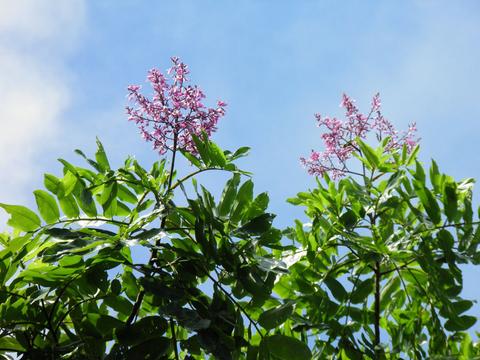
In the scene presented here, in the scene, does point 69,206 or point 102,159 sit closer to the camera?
point 69,206

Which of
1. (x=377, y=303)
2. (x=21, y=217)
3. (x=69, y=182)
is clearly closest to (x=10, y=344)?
(x=21, y=217)

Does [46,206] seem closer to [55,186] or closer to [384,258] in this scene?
[55,186]

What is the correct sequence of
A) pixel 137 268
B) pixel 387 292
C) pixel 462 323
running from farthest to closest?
pixel 387 292, pixel 462 323, pixel 137 268

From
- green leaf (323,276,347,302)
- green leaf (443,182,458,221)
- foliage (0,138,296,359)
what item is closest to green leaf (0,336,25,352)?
foliage (0,138,296,359)

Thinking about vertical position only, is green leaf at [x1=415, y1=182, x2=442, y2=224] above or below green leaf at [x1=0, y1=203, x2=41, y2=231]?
above

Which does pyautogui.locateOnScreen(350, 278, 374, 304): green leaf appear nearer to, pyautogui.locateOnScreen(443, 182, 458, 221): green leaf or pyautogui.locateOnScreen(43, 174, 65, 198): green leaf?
pyautogui.locateOnScreen(443, 182, 458, 221): green leaf

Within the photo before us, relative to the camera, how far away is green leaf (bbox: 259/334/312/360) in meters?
1.44

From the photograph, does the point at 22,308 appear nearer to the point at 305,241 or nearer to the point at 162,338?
the point at 162,338

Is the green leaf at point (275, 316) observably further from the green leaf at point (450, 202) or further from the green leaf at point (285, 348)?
the green leaf at point (450, 202)

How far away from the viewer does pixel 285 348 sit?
1475 millimetres

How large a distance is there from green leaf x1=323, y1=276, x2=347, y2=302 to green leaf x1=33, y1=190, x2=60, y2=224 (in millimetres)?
797

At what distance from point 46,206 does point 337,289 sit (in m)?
0.85

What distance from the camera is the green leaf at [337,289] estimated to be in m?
1.80

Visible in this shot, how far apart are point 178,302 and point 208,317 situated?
9 centimetres
